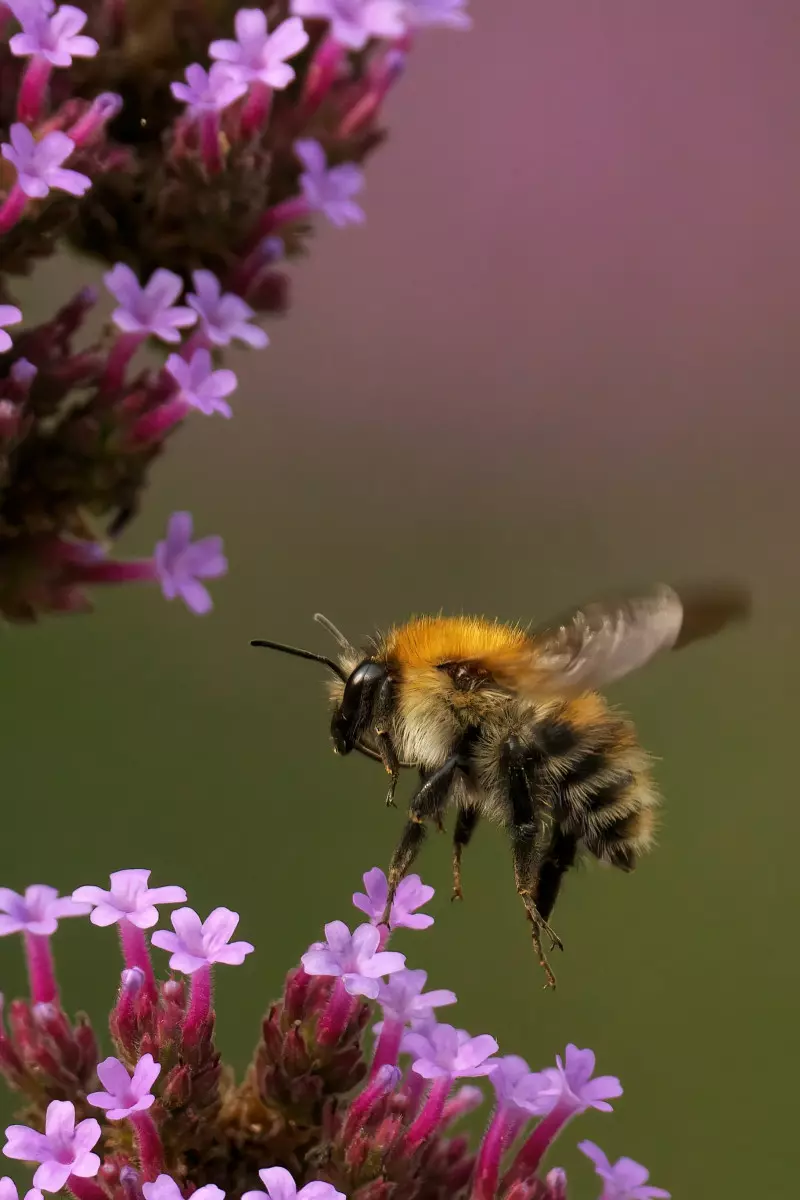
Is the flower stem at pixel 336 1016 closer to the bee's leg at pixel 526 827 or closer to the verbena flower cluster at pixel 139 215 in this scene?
the bee's leg at pixel 526 827

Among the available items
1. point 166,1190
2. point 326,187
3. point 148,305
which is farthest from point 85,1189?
point 326,187

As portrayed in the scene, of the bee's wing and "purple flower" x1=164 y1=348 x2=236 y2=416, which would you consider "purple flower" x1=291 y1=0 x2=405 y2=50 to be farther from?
the bee's wing

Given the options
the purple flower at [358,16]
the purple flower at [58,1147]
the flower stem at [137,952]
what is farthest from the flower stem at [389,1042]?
the purple flower at [358,16]

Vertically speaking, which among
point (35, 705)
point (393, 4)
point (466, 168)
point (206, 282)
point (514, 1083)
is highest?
point (393, 4)

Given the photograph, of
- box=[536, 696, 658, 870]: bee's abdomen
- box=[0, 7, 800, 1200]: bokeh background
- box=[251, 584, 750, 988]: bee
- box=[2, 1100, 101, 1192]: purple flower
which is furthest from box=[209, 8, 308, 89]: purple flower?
box=[0, 7, 800, 1200]: bokeh background

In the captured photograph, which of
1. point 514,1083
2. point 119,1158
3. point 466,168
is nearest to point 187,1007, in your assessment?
point 119,1158

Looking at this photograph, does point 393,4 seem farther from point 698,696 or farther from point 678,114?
point 678,114
